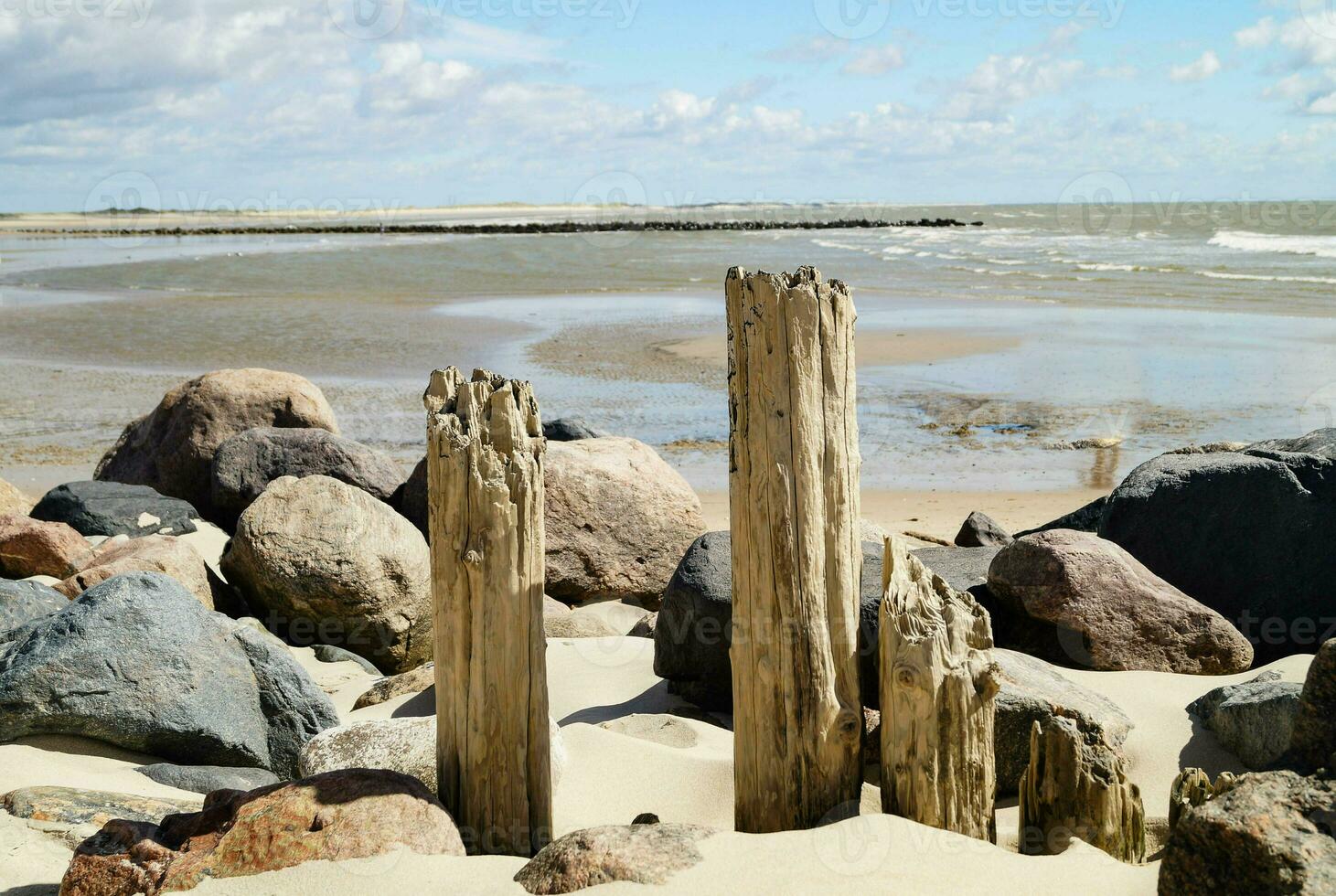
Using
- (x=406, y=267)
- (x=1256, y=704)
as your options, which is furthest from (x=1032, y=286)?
(x=1256, y=704)

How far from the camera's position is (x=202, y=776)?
528 centimetres

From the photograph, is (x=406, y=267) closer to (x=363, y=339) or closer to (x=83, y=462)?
(x=363, y=339)

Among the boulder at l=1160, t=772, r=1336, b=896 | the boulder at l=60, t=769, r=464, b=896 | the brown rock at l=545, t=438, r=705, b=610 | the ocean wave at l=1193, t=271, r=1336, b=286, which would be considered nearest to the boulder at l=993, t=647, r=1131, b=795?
the boulder at l=1160, t=772, r=1336, b=896

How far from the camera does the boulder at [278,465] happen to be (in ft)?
32.2

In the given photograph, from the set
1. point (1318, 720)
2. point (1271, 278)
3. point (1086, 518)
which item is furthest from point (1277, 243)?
point (1318, 720)

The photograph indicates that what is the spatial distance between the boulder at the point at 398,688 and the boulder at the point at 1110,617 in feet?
11.3

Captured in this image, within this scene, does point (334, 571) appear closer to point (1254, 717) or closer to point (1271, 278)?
point (1254, 717)

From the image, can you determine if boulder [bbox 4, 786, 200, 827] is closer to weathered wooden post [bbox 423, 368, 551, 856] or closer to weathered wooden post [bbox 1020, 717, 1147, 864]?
weathered wooden post [bbox 423, 368, 551, 856]

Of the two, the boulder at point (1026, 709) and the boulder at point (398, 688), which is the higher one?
the boulder at point (1026, 709)

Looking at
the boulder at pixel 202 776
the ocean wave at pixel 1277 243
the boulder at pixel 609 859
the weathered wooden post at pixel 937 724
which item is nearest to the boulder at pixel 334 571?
the boulder at pixel 202 776

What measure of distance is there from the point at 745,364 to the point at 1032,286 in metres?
32.3

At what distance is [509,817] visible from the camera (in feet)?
13.8

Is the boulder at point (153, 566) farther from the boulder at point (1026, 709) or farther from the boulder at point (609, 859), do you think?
the boulder at point (1026, 709)

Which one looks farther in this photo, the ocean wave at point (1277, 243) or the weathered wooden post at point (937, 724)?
the ocean wave at point (1277, 243)
